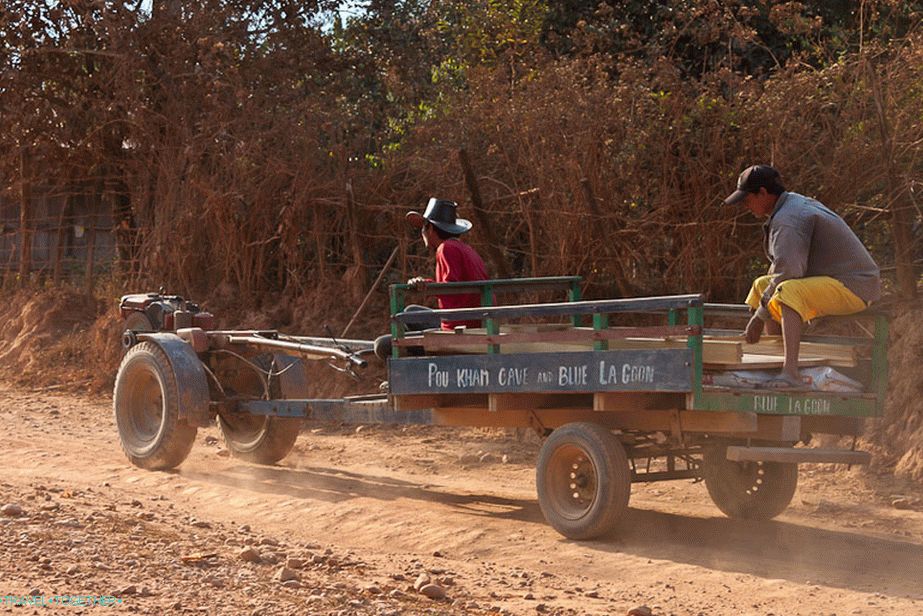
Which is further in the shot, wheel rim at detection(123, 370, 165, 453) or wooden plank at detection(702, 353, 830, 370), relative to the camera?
wheel rim at detection(123, 370, 165, 453)

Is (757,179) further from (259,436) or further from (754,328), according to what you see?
(259,436)

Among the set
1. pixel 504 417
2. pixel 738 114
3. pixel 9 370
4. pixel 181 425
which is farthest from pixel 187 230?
pixel 504 417

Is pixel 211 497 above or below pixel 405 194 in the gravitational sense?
below

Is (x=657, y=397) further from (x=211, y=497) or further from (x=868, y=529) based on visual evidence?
(x=211, y=497)

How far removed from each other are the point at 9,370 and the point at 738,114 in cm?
1025

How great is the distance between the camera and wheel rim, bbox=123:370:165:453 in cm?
1014

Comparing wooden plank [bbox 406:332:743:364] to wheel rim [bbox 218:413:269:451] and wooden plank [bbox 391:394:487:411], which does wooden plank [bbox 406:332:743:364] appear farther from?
wheel rim [bbox 218:413:269:451]

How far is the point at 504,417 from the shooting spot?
7.96 meters

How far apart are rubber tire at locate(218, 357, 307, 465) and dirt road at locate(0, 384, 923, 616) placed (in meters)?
0.13

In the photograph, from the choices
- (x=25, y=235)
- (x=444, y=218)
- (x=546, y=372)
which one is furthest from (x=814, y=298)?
(x=25, y=235)

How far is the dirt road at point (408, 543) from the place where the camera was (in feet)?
19.0

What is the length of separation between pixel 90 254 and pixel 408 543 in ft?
38.0

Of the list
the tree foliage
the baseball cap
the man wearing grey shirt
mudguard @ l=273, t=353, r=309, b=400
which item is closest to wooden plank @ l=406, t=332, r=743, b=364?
the man wearing grey shirt

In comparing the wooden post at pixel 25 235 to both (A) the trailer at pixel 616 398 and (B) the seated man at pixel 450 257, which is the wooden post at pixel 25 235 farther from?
(B) the seated man at pixel 450 257
